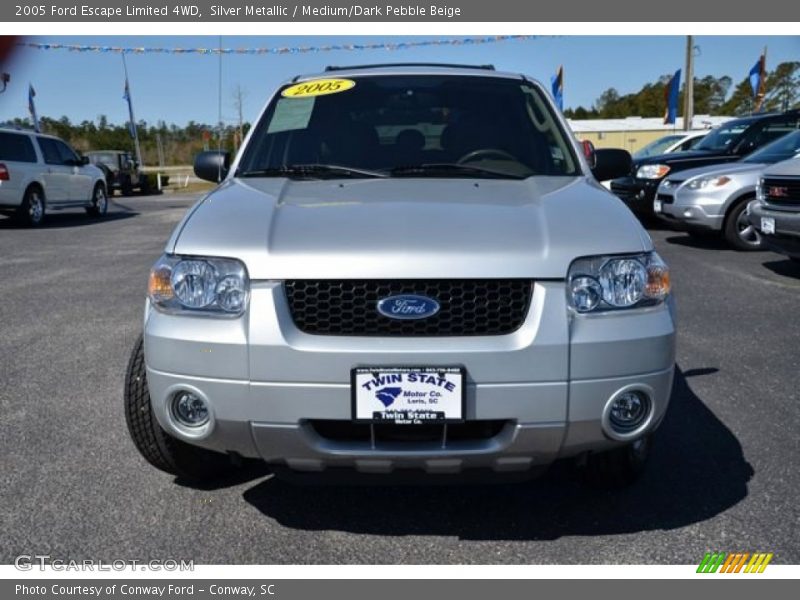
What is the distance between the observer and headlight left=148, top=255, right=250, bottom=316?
7.95 feet

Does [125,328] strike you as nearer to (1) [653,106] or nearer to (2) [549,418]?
(2) [549,418]

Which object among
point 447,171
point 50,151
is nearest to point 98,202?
point 50,151

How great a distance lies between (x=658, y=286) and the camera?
2537mm

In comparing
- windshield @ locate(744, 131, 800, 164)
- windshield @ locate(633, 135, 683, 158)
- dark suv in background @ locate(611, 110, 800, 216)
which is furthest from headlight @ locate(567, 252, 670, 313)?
windshield @ locate(633, 135, 683, 158)

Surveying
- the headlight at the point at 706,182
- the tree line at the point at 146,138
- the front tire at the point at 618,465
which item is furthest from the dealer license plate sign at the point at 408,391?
the tree line at the point at 146,138

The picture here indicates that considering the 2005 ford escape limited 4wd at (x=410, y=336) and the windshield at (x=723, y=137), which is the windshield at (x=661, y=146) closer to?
the windshield at (x=723, y=137)

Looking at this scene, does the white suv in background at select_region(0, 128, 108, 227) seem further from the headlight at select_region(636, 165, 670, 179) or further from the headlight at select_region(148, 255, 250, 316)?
the headlight at select_region(148, 255, 250, 316)

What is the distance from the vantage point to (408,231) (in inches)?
96.6

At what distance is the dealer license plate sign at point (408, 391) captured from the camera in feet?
7.56

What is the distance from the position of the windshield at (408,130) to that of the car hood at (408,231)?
513mm

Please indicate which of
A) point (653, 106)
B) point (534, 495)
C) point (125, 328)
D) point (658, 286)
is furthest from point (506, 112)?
point (653, 106)

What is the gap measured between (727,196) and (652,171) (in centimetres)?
195

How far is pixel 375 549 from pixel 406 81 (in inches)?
94.1

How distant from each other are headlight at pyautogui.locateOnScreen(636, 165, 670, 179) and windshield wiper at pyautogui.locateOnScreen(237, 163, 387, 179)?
8.92 meters
